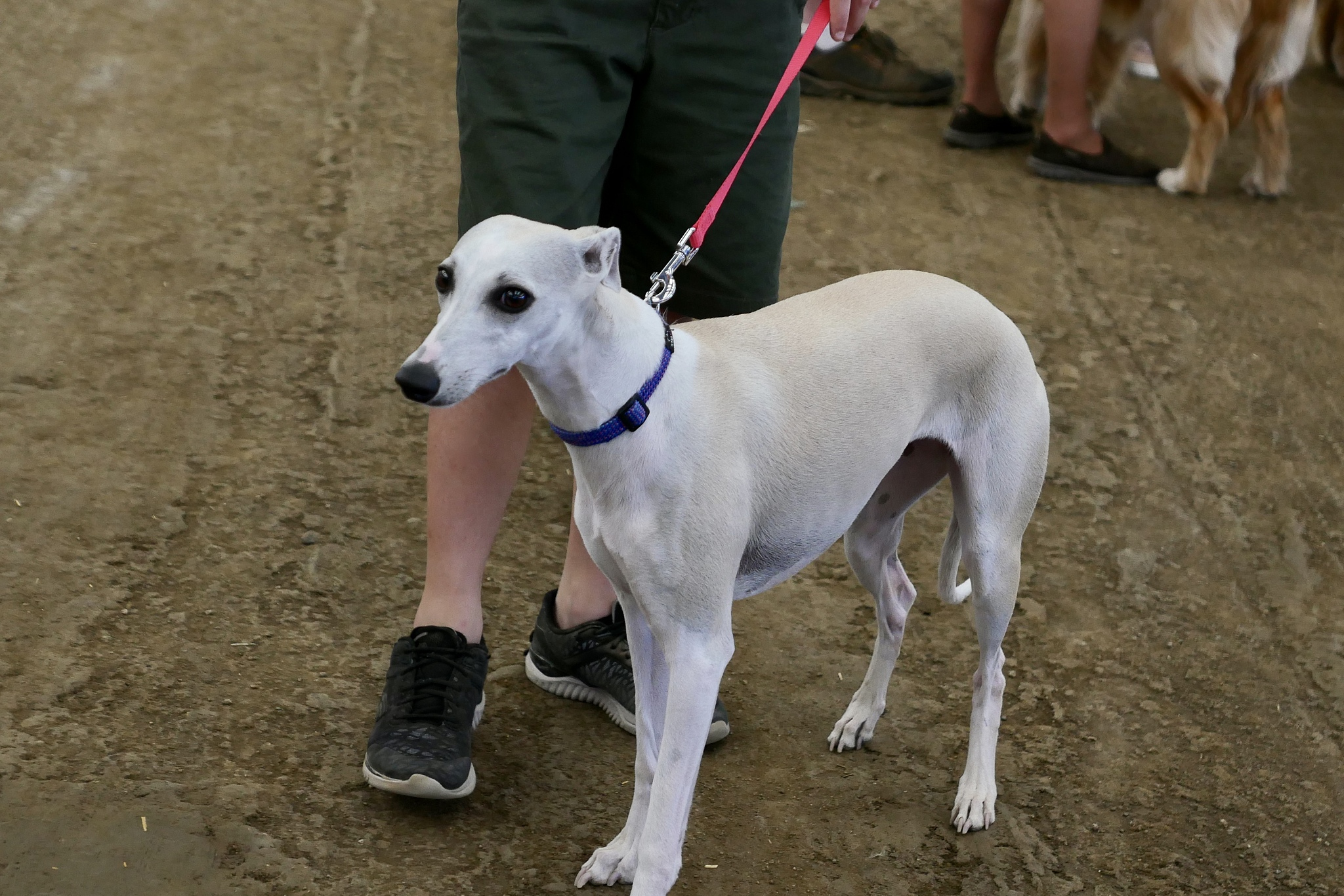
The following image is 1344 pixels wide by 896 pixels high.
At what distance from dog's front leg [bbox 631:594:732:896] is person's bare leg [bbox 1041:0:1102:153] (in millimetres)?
3856

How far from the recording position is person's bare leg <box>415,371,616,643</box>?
7.48ft

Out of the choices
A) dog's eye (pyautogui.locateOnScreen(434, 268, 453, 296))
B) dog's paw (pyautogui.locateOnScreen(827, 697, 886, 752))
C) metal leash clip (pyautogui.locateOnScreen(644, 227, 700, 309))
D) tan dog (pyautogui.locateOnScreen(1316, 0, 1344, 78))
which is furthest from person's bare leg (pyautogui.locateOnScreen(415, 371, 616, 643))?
tan dog (pyautogui.locateOnScreen(1316, 0, 1344, 78))

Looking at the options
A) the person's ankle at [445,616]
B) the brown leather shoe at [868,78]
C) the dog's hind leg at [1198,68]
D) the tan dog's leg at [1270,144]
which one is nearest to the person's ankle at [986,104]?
the brown leather shoe at [868,78]

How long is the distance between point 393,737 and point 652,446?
828 millimetres

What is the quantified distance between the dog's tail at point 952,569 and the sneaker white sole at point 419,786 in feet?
3.08

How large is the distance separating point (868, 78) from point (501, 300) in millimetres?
4376

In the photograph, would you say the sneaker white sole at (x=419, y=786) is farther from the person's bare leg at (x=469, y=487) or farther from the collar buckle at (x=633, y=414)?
the collar buckle at (x=633, y=414)

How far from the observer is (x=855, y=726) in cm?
248

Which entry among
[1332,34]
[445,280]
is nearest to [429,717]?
[445,280]

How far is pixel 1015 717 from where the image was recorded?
8.62ft

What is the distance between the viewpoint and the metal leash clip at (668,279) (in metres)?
1.93

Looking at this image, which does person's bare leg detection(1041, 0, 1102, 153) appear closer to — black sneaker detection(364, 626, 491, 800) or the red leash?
the red leash

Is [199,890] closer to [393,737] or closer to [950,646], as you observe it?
[393,737]

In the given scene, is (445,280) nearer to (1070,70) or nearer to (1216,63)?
(1070,70)
